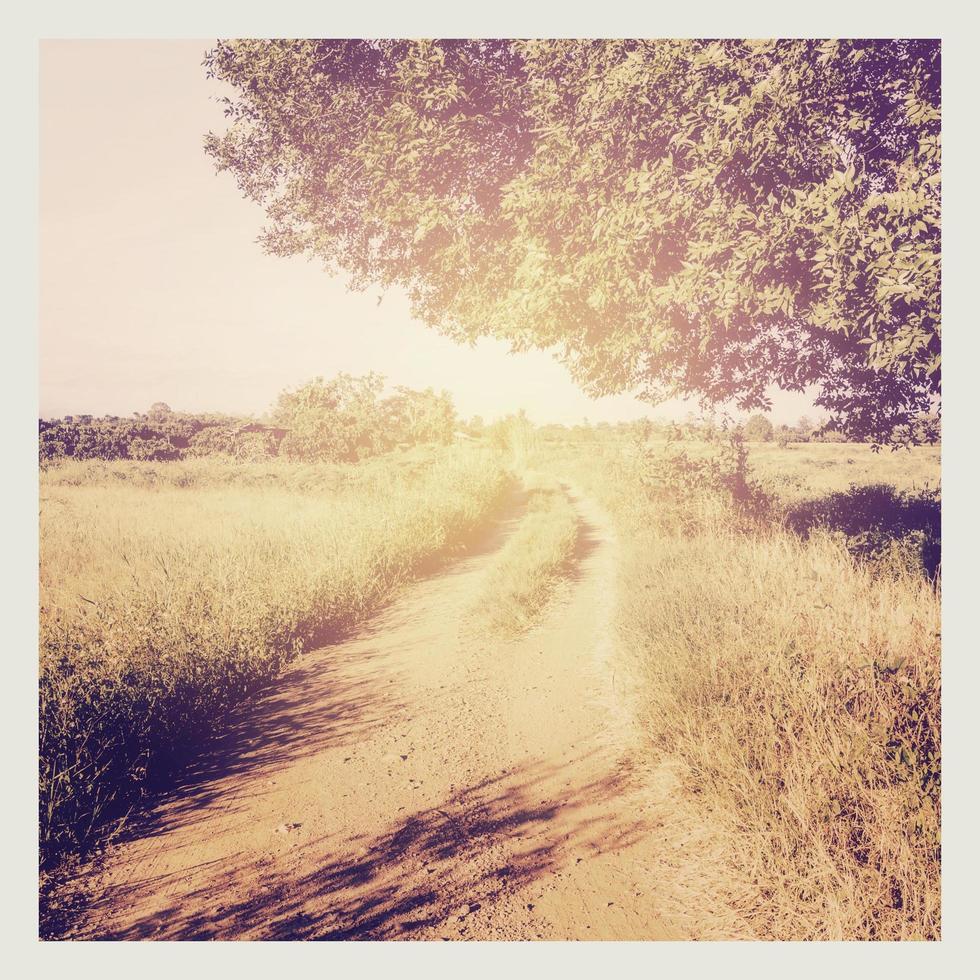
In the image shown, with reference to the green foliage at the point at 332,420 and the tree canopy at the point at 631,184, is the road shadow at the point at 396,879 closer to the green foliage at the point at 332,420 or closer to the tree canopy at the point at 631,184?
the tree canopy at the point at 631,184

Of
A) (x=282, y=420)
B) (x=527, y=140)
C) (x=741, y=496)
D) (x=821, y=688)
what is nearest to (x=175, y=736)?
A: (x=821, y=688)

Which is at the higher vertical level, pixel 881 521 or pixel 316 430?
pixel 316 430

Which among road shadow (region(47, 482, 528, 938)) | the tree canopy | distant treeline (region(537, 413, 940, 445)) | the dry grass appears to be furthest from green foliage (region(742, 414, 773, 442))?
road shadow (region(47, 482, 528, 938))

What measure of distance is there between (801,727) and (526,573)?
12.4ft

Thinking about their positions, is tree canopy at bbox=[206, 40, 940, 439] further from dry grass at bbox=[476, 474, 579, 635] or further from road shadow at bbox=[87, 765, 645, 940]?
road shadow at bbox=[87, 765, 645, 940]

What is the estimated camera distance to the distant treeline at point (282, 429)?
4398 millimetres

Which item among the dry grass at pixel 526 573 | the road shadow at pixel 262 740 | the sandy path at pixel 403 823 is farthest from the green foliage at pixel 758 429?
the road shadow at pixel 262 740

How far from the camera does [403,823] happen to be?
2.47 meters

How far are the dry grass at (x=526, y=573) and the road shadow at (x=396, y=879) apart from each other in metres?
2.38

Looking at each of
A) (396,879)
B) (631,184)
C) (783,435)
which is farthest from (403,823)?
(783,435)

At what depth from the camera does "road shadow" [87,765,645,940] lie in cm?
206

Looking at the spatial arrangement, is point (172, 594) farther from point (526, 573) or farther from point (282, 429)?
point (526, 573)

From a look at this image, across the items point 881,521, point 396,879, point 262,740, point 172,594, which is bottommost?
point 396,879

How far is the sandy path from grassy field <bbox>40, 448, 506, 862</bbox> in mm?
379
